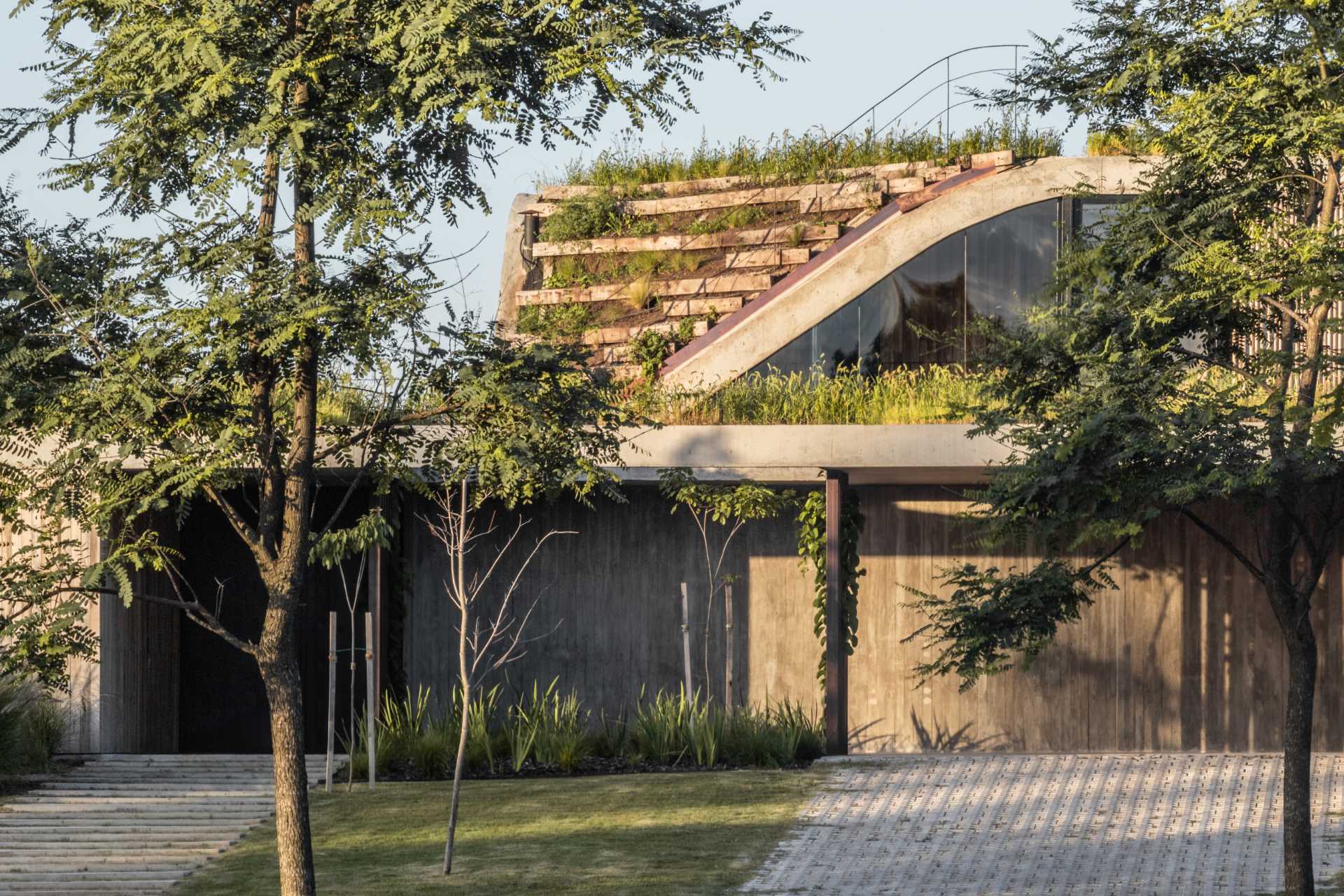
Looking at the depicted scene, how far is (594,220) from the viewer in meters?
21.0

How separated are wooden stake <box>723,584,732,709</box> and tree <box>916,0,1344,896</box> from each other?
14.7ft

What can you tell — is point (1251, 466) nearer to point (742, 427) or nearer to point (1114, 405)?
point (1114, 405)

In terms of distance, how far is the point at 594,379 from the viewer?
8.11 m

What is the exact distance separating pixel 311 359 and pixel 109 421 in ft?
3.36

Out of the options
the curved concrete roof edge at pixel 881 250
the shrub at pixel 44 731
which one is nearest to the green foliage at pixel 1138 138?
the curved concrete roof edge at pixel 881 250

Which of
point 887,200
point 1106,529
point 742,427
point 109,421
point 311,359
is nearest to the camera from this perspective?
point 109,421

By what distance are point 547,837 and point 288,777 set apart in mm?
3261

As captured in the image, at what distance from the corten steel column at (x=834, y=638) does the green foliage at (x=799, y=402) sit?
37.8 inches

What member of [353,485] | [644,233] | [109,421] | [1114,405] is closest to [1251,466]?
[1114,405]

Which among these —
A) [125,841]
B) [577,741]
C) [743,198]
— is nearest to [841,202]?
[743,198]

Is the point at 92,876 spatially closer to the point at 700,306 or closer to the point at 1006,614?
the point at 1006,614

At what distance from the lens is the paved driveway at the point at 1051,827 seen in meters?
9.18

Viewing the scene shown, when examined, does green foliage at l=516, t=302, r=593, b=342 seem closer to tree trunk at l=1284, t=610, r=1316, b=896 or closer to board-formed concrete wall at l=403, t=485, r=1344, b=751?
board-formed concrete wall at l=403, t=485, r=1344, b=751

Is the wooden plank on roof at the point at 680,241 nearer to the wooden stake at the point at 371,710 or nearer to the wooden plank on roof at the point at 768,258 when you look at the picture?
→ the wooden plank on roof at the point at 768,258
